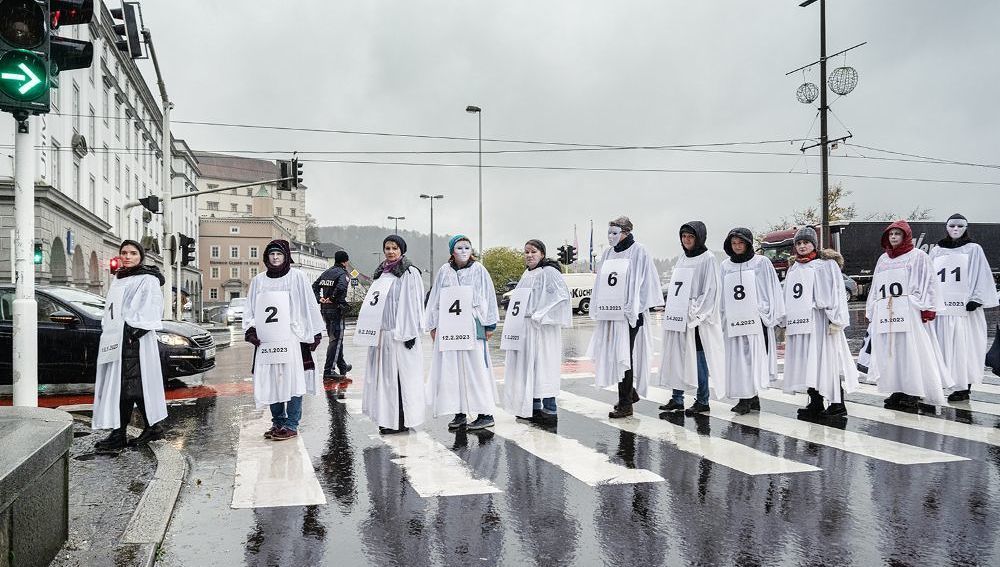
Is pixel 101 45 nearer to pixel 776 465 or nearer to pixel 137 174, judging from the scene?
pixel 137 174

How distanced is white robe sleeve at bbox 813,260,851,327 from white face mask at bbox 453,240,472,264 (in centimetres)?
380

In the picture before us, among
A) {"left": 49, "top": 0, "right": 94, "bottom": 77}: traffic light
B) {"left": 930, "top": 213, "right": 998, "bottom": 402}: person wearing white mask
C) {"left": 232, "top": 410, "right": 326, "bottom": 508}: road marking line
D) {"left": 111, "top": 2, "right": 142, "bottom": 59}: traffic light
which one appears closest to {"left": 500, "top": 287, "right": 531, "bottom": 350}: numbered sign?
{"left": 232, "top": 410, "right": 326, "bottom": 508}: road marking line

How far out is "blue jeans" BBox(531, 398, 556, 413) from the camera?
25.2 feet

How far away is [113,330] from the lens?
6.62 metres

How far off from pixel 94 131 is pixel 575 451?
1510 inches

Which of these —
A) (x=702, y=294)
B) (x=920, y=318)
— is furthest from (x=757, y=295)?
(x=920, y=318)

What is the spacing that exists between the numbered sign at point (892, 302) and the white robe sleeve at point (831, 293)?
0.50 metres

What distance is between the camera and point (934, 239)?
3612 centimetres

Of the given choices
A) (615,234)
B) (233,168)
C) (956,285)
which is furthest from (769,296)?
(233,168)

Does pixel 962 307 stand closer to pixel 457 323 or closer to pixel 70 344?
pixel 457 323

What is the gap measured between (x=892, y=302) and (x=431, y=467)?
546 centimetres

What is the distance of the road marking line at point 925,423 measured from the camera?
21.1ft

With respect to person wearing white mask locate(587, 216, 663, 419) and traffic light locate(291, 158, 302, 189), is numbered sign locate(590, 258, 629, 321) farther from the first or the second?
traffic light locate(291, 158, 302, 189)

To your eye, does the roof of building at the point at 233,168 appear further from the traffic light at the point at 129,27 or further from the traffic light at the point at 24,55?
A: the traffic light at the point at 24,55
